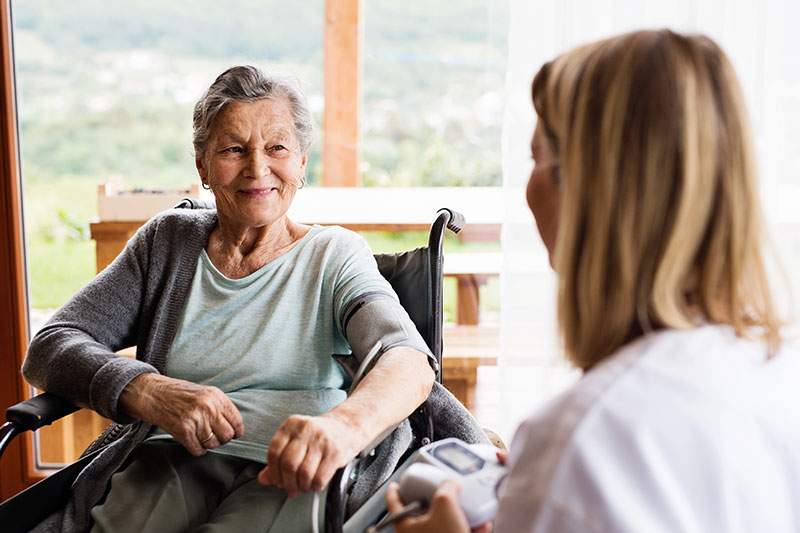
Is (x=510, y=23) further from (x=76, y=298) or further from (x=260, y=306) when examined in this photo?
(x=76, y=298)

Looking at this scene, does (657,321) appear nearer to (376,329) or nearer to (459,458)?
(459,458)

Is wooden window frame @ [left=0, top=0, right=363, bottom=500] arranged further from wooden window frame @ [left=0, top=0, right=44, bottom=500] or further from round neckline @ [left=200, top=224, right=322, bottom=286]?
round neckline @ [left=200, top=224, right=322, bottom=286]

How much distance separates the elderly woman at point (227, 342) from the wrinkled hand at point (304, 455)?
77 mm

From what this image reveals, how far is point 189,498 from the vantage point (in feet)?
5.16

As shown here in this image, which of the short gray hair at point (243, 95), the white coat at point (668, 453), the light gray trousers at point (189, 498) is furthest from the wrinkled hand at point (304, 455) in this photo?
the short gray hair at point (243, 95)

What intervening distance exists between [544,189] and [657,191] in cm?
18

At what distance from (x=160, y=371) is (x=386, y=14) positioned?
1.43 m

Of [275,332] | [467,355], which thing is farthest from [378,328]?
[467,355]

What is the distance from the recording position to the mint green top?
1.65 meters

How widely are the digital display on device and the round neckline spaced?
0.72m

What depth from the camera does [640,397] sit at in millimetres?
799

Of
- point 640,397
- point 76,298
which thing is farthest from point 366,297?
point 640,397

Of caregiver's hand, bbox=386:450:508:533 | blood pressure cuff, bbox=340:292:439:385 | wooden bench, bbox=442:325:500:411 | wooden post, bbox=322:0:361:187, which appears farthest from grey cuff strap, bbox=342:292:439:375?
wooden post, bbox=322:0:361:187

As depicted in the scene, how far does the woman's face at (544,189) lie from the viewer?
1.01m
